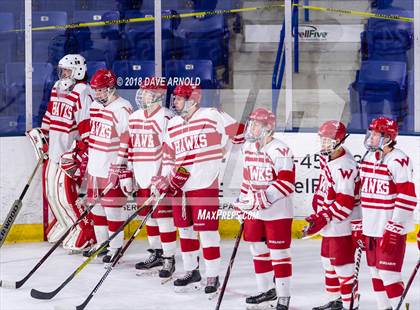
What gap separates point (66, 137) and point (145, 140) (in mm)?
839

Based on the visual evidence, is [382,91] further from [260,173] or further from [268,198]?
[268,198]

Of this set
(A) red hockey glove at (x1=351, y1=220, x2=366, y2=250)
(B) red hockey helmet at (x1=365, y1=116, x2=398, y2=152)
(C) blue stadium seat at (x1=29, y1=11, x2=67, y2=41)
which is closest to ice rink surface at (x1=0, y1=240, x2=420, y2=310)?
(A) red hockey glove at (x1=351, y1=220, x2=366, y2=250)

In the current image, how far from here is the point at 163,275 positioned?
25.5 feet

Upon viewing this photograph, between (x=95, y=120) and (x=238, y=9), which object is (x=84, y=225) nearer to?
(x=95, y=120)

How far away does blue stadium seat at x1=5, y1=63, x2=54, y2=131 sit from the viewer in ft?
30.2

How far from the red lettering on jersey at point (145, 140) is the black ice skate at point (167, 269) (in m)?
0.66

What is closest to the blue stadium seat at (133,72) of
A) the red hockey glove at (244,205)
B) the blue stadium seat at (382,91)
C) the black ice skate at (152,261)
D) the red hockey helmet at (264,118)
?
the blue stadium seat at (382,91)

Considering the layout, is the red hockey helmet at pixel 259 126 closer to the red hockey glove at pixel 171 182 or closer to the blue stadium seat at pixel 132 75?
the red hockey glove at pixel 171 182

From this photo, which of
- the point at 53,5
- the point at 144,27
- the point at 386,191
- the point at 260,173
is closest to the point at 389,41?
the point at 144,27

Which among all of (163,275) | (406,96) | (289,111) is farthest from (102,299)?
(406,96)

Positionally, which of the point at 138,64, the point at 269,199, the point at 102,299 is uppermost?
the point at 138,64

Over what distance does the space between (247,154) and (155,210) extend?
108cm

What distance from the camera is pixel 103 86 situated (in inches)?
318

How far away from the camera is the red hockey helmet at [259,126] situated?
6859mm
